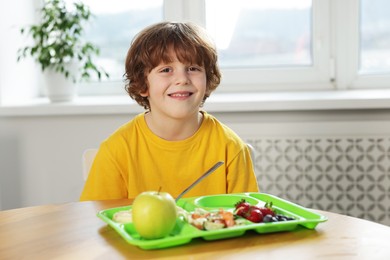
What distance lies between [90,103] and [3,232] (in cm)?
153

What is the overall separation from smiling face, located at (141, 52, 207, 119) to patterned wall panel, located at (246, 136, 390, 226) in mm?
969

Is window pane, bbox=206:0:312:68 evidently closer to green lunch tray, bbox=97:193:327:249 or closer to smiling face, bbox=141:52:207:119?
smiling face, bbox=141:52:207:119

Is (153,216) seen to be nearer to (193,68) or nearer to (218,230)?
(218,230)

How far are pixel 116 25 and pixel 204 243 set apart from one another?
204 cm

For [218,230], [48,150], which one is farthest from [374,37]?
[218,230]

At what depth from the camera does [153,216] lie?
1167mm

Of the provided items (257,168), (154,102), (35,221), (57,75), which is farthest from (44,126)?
(35,221)

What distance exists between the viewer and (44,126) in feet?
9.45

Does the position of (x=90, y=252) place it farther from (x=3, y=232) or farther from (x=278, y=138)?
(x=278, y=138)

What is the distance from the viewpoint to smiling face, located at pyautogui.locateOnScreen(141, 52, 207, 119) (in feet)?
5.76

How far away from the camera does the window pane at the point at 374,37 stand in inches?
113

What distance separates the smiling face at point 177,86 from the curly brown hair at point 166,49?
0.7 inches

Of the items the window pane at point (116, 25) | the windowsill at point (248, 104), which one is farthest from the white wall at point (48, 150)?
the window pane at point (116, 25)

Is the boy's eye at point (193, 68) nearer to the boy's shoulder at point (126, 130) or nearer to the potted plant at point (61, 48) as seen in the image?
the boy's shoulder at point (126, 130)
